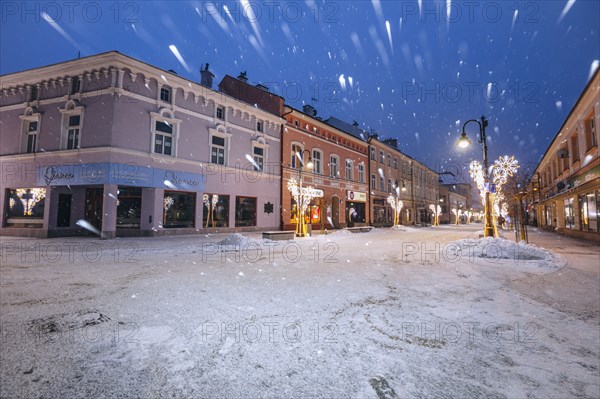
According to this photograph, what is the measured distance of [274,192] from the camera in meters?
22.9

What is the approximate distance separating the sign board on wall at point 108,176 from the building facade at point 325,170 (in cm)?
944

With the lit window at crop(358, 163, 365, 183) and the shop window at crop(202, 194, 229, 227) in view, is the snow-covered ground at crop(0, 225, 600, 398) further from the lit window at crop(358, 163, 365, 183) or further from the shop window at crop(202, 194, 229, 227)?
the lit window at crop(358, 163, 365, 183)

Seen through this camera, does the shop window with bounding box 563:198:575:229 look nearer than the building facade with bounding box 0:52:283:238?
No

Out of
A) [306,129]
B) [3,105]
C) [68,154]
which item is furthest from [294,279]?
[3,105]

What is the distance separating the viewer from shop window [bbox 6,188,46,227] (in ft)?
52.6

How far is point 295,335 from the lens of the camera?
3166 millimetres

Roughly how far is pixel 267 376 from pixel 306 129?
24973 mm

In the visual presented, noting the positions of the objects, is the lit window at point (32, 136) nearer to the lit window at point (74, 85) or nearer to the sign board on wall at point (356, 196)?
the lit window at point (74, 85)

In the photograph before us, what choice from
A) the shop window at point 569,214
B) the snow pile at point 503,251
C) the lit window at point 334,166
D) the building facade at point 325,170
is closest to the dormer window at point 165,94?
the building facade at point 325,170

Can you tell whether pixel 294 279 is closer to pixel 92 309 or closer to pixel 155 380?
pixel 92 309

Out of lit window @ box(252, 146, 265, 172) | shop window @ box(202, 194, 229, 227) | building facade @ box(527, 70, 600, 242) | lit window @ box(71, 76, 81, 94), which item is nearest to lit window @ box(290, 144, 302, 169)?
lit window @ box(252, 146, 265, 172)

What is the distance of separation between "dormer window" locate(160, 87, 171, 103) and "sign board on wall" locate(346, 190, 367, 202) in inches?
772

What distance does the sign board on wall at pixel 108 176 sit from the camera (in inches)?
576

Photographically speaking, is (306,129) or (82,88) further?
(306,129)
